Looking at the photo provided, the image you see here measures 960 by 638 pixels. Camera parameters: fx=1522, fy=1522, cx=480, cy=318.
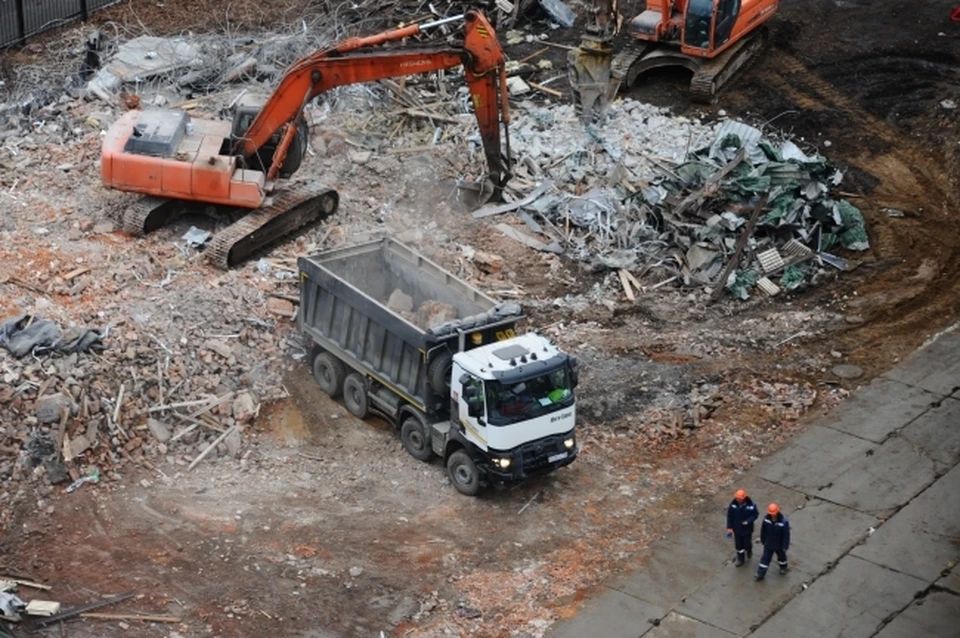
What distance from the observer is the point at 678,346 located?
25.3 m

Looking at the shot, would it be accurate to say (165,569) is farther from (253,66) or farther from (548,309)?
(253,66)

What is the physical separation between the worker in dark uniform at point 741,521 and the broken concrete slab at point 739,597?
0.37m

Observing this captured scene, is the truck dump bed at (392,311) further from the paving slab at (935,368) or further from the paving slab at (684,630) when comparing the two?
the paving slab at (935,368)

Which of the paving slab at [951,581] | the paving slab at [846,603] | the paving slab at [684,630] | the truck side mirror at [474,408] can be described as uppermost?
the truck side mirror at [474,408]

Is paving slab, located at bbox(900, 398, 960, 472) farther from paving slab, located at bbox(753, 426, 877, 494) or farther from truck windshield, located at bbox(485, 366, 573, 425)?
truck windshield, located at bbox(485, 366, 573, 425)

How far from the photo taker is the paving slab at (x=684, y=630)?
62.2ft

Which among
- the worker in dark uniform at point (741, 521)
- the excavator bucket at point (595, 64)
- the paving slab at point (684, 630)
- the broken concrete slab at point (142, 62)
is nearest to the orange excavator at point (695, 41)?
the excavator bucket at point (595, 64)

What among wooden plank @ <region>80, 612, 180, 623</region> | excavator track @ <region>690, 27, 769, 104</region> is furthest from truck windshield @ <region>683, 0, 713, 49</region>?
wooden plank @ <region>80, 612, 180, 623</region>

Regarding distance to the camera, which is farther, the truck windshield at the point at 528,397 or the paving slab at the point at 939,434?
the paving slab at the point at 939,434

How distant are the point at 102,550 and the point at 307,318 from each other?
5189 mm

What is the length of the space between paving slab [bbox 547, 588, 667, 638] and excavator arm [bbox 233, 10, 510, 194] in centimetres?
1007

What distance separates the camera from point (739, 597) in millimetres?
19703

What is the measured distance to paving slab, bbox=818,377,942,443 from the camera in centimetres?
2356

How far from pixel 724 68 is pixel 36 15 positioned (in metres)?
15.9
